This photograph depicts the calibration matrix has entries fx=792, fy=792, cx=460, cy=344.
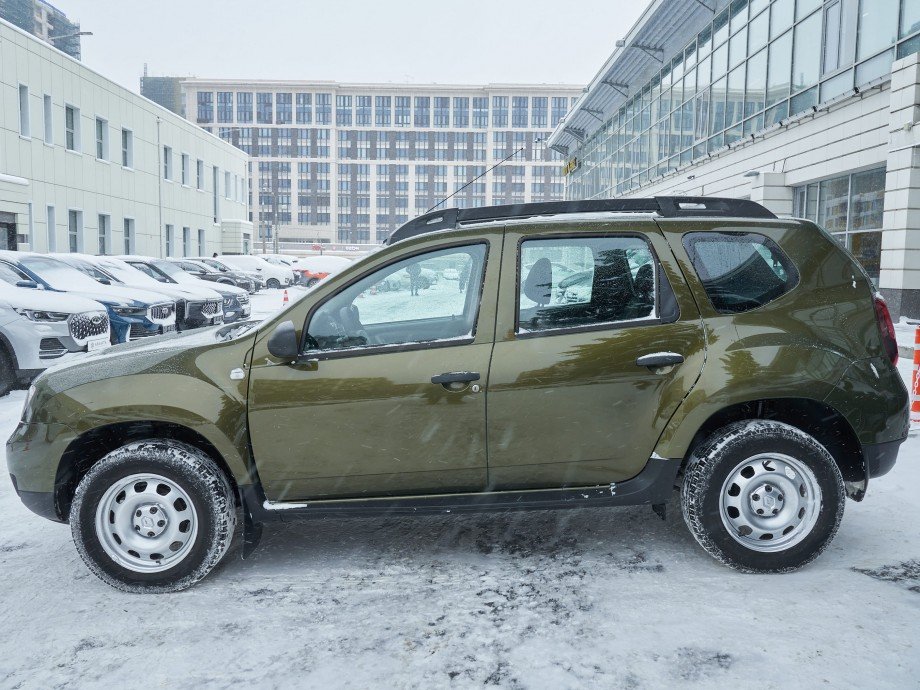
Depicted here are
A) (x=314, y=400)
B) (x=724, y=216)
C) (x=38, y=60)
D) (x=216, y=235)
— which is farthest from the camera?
(x=216, y=235)

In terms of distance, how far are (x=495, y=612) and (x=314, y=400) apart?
1268 mm

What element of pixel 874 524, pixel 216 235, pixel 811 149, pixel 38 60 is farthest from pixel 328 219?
pixel 874 524

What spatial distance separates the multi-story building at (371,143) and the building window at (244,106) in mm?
150

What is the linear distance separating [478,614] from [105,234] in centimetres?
3473

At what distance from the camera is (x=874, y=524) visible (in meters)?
4.61

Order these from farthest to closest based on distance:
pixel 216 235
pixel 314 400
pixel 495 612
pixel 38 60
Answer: pixel 216 235
pixel 38 60
pixel 314 400
pixel 495 612

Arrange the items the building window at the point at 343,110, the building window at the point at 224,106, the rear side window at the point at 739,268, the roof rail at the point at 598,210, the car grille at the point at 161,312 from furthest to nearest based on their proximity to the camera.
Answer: the building window at the point at 343,110 → the building window at the point at 224,106 → the car grille at the point at 161,312 → the roof rail at the point at 598,210 → the rear side window at the point at 739,268

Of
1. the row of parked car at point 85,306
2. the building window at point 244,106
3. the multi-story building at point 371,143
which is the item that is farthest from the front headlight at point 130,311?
the building window at point 244,106

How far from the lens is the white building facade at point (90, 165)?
26.6 m

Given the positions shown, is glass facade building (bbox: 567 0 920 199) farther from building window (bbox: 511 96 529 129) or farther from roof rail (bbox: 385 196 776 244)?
building window (bbox: 511 96 529 129)

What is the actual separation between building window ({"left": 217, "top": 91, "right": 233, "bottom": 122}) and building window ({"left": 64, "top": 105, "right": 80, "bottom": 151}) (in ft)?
317

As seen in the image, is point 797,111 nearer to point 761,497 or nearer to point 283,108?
point 761,497

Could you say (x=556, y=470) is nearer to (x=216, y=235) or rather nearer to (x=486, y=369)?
(x=486, y=369)

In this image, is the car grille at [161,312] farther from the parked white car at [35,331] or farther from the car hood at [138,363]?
the car hood at [138,363]
